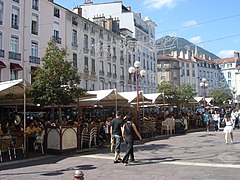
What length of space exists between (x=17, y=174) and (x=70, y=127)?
4528 mm

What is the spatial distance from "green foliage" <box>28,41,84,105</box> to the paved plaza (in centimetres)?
253

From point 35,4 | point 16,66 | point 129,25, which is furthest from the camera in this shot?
point 129,25

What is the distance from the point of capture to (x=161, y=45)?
64.2 ft

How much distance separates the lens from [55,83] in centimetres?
1419

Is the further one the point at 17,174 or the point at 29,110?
the point at 29,110

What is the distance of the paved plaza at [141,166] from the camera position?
843cm

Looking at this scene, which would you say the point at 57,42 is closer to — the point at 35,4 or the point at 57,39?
the point at 57,39

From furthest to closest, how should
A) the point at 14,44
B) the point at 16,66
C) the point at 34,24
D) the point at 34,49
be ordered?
1. the point at 34,24
2. the point at 34,49
3. the point at 14,44
4. the point at 16,66

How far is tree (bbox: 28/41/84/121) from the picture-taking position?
45.9 feet

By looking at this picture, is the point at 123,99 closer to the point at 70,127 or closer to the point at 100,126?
the point at 100,126

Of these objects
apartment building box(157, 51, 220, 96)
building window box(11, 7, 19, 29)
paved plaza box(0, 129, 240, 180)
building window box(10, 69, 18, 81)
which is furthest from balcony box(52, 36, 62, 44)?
apartment building box(157, 51, 220, 96)

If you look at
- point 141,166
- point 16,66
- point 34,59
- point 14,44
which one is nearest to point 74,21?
point 34,59

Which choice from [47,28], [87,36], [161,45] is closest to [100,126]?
[161,45]

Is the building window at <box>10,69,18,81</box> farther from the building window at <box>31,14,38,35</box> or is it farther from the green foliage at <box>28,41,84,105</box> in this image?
the green foliage at <box>28,41,84,105</box>
